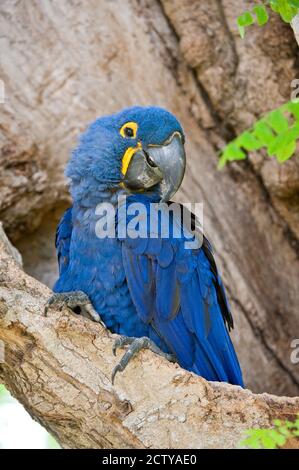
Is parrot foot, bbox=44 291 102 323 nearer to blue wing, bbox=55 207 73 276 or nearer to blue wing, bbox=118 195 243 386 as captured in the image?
blue wing, bbox=118 195 243 386

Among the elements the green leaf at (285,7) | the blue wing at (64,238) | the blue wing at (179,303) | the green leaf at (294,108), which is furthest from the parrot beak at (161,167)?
the green leaf at (294,108)

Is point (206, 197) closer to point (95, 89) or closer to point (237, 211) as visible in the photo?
point (237, 211)

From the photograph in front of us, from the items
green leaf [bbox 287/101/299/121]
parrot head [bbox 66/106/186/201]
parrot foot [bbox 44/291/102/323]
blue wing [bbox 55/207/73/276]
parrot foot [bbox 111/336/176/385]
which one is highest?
parrot head [bbox 66/106/186/201]

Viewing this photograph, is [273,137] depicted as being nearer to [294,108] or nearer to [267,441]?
[294,108]

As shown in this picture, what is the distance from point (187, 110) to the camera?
15.1 ft

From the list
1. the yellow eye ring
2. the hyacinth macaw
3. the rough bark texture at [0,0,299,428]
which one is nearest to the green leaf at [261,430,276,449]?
the hyacinth macaw

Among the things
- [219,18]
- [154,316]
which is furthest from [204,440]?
[219,18]

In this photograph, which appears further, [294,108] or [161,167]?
[161,167]

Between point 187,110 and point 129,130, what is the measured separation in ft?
3.71

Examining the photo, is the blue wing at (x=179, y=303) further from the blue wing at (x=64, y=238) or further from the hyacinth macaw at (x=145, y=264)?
the blue wing at (x=64, y=238)

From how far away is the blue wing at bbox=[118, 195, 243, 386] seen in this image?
10.9ft

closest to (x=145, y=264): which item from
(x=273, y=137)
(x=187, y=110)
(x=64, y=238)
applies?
(x=64, y=238)

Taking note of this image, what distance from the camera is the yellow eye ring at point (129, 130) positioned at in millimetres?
3559

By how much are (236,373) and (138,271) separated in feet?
2.19
